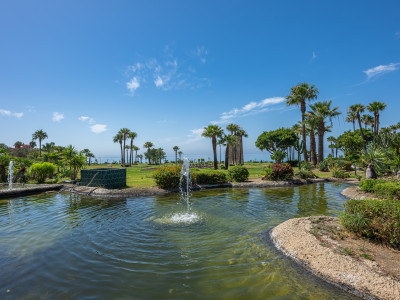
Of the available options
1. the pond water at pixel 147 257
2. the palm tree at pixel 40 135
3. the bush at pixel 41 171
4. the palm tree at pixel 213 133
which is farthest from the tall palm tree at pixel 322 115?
the palm tree at pixel 40 135

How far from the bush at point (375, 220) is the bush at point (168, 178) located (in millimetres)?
12479

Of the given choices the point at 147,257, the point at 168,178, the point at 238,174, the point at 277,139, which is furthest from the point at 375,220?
the point at 277,139

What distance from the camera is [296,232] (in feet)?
A: 21.6

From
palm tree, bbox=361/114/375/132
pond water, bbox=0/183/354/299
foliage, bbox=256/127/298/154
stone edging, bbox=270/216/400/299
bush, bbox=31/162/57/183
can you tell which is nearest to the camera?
stone edging, bbox=270/216/400/299

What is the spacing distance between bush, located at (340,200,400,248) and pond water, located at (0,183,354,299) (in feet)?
8.68

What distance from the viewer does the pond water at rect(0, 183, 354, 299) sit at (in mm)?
4129

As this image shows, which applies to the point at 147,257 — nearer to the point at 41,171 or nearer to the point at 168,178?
the point at 168,178

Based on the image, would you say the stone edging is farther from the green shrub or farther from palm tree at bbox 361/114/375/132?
palm tree at bbox 361/114/375/132

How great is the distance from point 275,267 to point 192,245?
2527 mm

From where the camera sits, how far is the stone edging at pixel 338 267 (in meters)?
3.80

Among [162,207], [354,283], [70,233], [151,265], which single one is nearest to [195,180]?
[162,207]

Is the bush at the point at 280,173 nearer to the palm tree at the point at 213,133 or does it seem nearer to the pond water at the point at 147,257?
the pond water at the point at 147,257

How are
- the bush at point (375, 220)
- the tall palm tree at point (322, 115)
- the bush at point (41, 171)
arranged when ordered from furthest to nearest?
1. the tall palm tree at point (322, 115)
2. the bush at point (41, 171)
3. the bush at point (375, 220)

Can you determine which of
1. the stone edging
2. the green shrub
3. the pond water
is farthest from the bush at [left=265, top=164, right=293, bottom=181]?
the stone edging
